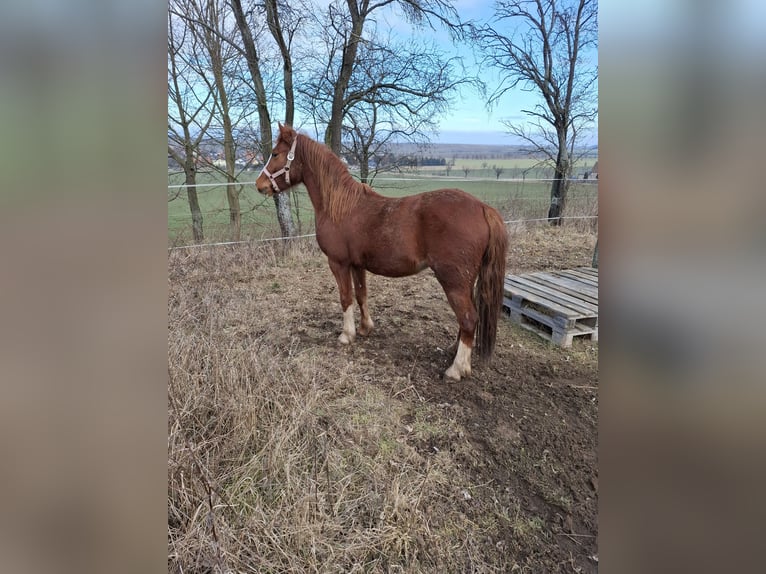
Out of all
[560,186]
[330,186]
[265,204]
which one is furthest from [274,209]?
[560,186]

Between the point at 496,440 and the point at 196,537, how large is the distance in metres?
1.59

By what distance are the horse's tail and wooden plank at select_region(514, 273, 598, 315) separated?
1067mm

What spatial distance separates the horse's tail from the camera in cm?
279

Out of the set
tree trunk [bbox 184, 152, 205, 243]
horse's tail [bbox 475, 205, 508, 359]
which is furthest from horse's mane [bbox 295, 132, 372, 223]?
tree trunk [bbox 184, 152, 205, 243]

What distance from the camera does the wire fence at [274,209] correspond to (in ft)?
21.8

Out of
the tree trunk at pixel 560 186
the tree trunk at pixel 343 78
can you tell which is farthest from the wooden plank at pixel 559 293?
the tree trunk at pixel 560 186

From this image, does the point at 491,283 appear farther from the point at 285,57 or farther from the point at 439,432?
the point at 285,57

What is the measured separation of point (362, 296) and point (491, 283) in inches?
50.8

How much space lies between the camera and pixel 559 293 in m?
3.92

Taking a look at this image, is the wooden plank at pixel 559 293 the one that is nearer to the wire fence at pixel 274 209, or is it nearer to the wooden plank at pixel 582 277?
the wooden plank at pixel 582 277

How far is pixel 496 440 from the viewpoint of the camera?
7.63 feet

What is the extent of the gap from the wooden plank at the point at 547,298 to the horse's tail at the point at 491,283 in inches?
34.5
